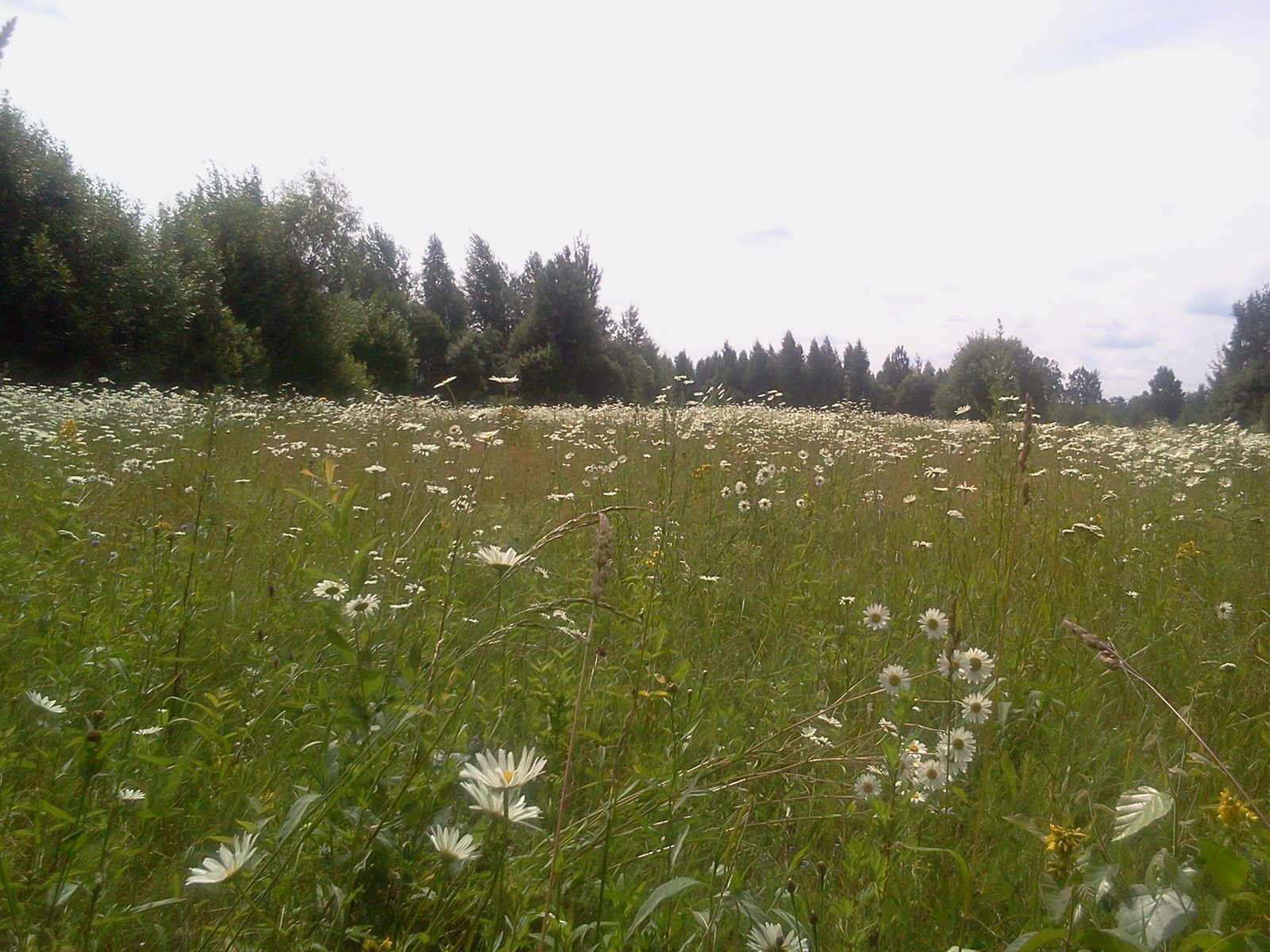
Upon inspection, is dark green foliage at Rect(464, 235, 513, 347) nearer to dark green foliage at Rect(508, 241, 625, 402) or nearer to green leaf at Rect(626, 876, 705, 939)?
dark green foliage at Rect(508, 241, 625, 402)

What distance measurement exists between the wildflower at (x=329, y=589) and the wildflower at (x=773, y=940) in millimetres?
906

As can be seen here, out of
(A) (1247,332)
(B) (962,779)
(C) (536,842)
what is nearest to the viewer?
(C) (536,842)

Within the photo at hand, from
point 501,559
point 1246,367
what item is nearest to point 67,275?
point 501,559

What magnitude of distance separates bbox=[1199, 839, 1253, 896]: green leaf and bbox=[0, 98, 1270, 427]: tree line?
3.47 ft

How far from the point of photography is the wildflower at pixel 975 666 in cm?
150

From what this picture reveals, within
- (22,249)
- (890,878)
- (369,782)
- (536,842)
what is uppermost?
(22,249)

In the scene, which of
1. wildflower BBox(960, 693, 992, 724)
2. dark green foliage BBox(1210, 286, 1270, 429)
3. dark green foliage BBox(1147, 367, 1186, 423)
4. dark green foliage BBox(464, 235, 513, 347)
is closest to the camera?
wildflower BBox(960, 693, 992, 724)

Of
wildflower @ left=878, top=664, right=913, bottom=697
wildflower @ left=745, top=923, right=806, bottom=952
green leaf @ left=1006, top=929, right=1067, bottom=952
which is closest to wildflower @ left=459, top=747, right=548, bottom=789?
wildflower @ left=745, top=923, right=806, bottom=952

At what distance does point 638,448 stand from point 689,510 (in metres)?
1.63

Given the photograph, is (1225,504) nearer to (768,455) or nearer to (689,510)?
(768,455)

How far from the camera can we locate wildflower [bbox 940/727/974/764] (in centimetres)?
149

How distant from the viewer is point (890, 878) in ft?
4.09

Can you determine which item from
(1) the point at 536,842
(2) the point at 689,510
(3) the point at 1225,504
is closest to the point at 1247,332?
(3) the point at 1225,504

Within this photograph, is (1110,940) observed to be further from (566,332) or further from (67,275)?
(566,332)
